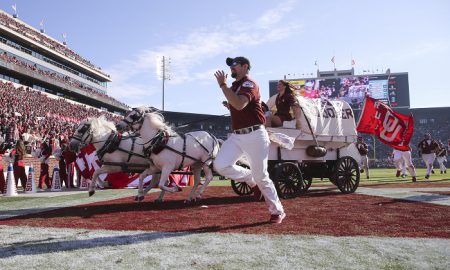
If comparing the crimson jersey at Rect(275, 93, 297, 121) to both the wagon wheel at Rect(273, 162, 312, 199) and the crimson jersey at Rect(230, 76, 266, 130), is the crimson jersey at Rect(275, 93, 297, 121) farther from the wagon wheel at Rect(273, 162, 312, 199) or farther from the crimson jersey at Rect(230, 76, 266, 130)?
the crimson jersey at Rect(230, 76, 266, 130)

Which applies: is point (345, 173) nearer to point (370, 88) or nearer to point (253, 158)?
point (253, 158)

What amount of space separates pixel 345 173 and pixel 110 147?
19.0ft

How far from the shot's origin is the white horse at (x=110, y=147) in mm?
8602

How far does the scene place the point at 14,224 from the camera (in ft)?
17.1

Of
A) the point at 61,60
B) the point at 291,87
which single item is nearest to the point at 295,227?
the point at 291,87

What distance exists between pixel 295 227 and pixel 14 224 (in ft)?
12.8

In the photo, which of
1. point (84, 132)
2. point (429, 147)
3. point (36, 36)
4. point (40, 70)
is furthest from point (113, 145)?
point (36, 36)

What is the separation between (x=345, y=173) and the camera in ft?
30.7

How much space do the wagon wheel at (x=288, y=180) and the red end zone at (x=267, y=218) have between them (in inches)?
29.3

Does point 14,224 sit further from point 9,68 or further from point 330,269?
point 9,68

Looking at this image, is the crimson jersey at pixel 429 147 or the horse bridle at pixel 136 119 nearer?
the horse bridle at pixel 136 119

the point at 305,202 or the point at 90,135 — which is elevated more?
the point at 90,135

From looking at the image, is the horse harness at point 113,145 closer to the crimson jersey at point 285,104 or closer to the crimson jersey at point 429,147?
the crimson jersey at point 285,104

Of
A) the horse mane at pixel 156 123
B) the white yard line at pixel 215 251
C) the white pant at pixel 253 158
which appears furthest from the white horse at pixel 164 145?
the white yard line at pixel 215 251
